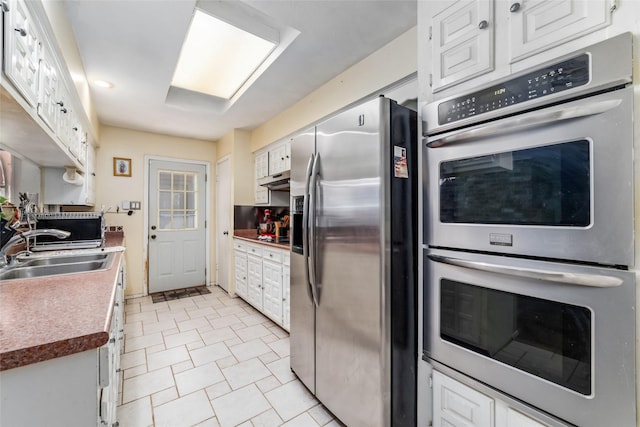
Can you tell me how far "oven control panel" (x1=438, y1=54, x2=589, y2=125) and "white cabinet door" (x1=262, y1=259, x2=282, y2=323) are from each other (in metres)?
2.16

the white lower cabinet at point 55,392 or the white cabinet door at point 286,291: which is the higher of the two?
the white lower cabinet at point 55,392

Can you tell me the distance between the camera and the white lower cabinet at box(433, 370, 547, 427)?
0.99 meters

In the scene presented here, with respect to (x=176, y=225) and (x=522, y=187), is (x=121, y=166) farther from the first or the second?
(x=522, y=187)

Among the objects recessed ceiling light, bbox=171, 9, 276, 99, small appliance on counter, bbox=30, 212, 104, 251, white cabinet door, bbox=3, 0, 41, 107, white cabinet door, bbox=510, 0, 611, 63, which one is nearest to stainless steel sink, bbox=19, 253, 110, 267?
small appliance on counter, bbox=30, 212, 104, 251

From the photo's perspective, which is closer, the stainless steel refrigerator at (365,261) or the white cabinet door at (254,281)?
the stainless steel refrigerator at (365,261)

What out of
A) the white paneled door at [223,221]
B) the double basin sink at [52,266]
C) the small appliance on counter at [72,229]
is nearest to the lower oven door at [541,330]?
the double basin sink at [52,266]

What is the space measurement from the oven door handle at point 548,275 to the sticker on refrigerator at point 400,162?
47cm

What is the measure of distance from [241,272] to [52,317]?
9.53 feet

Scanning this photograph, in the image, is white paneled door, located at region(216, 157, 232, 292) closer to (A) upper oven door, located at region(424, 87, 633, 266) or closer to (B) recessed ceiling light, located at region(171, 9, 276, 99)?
(B) recessed ceiling light, located at region(171, 9, 276, 99)

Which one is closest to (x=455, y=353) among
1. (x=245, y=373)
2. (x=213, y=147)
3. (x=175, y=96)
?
(x=245, y=373)

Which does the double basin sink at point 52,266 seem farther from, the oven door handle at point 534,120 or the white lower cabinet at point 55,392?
the oven door handle at point 534,120

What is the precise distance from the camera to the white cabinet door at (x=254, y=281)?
3246mm

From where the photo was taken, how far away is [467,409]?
1113 millimetres

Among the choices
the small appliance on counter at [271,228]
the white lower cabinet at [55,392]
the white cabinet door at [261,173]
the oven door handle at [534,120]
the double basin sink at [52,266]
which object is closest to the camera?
the white lower cabinet at [55,392]
